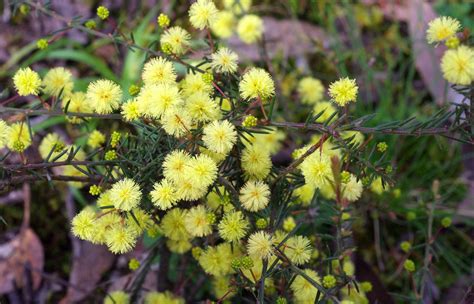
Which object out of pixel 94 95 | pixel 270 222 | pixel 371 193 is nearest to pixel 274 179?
pixel 270 222

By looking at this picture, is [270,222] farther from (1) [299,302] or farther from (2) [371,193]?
(2) [371,193]

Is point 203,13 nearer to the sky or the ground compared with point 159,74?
nearer to the sky

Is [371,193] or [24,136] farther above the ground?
[371,193]

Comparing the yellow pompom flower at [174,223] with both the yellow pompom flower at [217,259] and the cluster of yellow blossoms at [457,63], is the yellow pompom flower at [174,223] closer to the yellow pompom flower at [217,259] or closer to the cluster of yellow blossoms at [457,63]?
the yellow pompom flower at [217,259]

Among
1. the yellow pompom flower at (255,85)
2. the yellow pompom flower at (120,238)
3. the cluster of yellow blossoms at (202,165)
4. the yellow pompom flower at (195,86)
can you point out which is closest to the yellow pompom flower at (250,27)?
the cluster of yellow blossoms at (202,165)

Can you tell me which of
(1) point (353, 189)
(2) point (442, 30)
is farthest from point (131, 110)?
(2) point (442, 30)

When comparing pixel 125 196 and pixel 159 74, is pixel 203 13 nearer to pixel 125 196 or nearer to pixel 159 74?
pixel 159 74

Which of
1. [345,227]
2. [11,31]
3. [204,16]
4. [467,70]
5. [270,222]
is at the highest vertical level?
[11,31]

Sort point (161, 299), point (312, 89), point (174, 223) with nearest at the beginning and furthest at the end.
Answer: point (174, 223) → point (161, 299) → point (312, 89)
